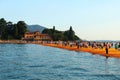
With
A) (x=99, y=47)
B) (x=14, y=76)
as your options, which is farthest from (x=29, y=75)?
(x=99, y=47)

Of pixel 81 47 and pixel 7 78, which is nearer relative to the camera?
pixel 7 78

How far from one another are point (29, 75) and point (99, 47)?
186ft

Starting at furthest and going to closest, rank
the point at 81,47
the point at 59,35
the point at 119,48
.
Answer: the point at 59,35 → the point at 81,47 → the point at 119,48

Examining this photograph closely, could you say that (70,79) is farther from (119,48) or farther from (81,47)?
(81,47)

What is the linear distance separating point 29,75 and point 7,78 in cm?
289

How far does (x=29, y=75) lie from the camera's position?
33500mm

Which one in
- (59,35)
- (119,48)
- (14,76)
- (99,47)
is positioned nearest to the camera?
(14,76)

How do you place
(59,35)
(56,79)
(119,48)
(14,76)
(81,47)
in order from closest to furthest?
(56,79) < (14,76) < (119,48) < (81,47) < (59,35)

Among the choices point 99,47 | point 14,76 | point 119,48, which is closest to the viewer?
point 14,76

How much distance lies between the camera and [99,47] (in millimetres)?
88250

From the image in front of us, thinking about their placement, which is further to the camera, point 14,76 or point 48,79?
point 14,76

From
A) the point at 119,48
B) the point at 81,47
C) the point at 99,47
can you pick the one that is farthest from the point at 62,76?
the point at 81,47

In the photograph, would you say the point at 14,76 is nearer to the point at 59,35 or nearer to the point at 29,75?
the point at 29,75

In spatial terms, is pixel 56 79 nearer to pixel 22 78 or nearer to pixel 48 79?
pixel 48 79
